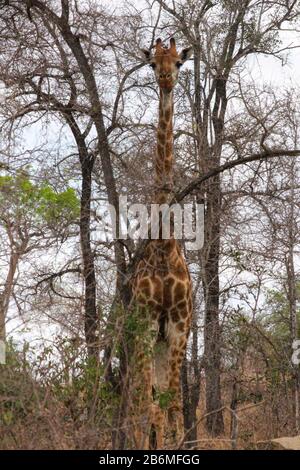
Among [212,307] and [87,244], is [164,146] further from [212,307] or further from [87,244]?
[212,307]

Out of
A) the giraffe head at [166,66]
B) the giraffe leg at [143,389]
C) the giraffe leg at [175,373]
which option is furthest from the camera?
the giraffe leg at [175,373]

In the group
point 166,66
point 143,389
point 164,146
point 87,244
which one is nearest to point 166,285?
point 143,389

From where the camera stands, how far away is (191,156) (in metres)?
17.1

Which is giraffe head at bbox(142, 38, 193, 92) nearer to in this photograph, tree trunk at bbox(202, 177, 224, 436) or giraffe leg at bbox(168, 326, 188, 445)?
giraffe leg at bbox(168, 326, 188, 445)

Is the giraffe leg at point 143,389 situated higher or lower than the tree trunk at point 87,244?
lower

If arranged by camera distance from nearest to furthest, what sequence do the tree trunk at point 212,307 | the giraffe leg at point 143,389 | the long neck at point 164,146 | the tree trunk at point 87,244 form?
the giraffe leg at point 143,389, the long neck at point 164,146, the tree trunk at point 87,244, the tree trunk at point 212,307

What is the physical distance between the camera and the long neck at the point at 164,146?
11.9m

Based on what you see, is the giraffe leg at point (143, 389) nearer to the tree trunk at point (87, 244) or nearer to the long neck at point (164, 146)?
the long neck at point (164, 146)

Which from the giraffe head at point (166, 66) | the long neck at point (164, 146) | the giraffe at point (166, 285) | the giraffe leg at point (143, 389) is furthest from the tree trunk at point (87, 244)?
the giraffe head at point (166, 66)

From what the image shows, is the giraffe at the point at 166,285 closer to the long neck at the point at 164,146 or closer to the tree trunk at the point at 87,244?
the long neck at the point at 164,146

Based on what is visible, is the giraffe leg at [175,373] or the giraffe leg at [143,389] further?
the giraffe leg at [175,373]

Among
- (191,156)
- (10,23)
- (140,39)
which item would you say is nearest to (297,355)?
(191,156)

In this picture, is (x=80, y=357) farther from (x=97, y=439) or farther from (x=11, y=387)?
(x=97, y=439)

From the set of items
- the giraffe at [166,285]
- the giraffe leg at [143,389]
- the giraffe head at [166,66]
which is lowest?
the giraffe leg at [143,389]
